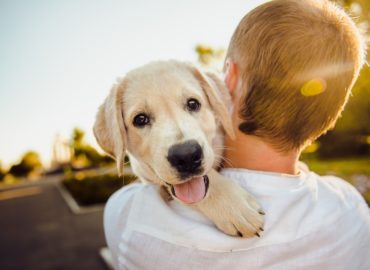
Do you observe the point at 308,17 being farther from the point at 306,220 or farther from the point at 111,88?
the point at 111,88

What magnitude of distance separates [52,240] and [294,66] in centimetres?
1083

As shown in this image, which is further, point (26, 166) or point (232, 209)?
point (26, 166)

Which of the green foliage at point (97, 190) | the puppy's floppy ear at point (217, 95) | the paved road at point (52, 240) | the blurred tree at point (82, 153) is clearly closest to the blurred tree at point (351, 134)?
the green foliage at point (97, 190)

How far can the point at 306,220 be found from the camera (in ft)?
6.92

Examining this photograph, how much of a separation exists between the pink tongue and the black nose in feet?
0.20

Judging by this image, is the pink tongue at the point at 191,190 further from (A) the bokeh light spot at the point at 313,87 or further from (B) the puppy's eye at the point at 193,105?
A: (A) the bokeh light spot at the point at 313,87

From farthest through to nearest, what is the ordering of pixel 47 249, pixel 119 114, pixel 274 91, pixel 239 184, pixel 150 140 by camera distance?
pixel 47 249 → pixel 119 114 → pixel 150 140 → pixel 239 184 → pixel 274 91

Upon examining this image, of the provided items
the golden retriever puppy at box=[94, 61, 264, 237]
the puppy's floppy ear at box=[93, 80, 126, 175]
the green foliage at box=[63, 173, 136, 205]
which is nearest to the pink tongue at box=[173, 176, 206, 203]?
the golden retriever puppy at box=[94, 61, 264, 237]

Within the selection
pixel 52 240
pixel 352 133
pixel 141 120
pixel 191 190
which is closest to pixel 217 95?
pixel 141 120

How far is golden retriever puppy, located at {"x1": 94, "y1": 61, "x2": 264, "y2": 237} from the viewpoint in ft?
7.61

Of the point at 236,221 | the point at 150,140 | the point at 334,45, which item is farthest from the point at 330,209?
the point at 150,140

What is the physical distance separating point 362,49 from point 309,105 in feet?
2.00

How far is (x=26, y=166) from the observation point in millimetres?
71625

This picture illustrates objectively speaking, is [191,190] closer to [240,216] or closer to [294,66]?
[240,216]
